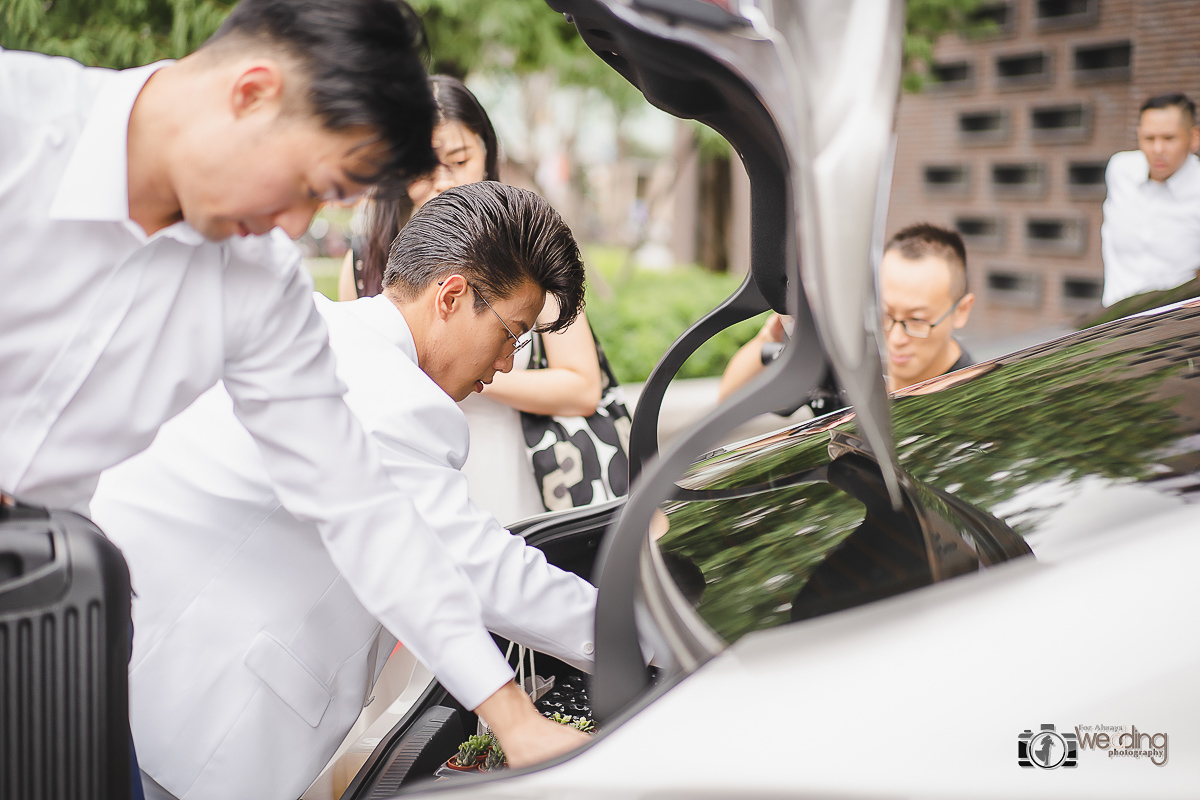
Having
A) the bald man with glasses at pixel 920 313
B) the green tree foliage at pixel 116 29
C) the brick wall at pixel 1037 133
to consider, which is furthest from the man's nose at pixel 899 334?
the brick wall at pixel 1037 133

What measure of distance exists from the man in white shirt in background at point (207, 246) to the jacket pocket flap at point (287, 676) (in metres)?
0.24

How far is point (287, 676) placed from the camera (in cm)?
159

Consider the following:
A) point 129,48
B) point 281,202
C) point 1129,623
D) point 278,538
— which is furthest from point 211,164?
point 129,48

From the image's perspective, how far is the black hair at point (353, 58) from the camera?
120 centimetres

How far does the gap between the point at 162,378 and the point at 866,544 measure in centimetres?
102

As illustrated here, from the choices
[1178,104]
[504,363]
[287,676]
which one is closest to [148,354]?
[287,676]

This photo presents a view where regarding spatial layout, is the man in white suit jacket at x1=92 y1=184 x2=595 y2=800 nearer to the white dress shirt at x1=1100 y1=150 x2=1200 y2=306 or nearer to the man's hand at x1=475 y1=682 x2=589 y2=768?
the man's hand at x1=475 y1=682 x2=589 y2=768

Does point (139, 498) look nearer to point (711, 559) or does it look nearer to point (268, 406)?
point (268, 406)

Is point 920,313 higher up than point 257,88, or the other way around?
point 257,88

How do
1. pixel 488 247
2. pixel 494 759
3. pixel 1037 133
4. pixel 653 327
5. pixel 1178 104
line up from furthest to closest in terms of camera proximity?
pixel 1037 133
pixel 653 327
pixel 1178 104
pixel 488 247
pixel 494 759

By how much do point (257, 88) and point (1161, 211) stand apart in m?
5.64

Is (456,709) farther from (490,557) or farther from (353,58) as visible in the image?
(353,58)

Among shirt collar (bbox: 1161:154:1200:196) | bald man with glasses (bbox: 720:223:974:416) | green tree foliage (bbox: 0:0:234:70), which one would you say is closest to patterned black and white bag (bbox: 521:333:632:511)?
bald man with glasses (bbox: 720:223:974:416)

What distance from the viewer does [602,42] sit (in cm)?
172
